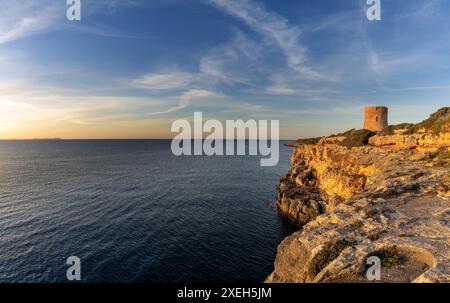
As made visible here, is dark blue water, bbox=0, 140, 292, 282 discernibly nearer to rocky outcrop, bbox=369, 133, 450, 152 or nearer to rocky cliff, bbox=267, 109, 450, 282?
rocky cliff, bbox=267, 109, 450, 282

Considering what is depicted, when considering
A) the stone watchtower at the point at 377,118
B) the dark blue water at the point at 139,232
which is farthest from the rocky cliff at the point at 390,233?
the stone watchtower at the point at 377,118

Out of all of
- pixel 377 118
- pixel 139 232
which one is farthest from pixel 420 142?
pixel 139 232

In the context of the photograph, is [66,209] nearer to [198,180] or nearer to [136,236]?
[136,236]

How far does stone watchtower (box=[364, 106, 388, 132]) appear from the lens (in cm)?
6838

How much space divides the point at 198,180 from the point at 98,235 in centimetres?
5444

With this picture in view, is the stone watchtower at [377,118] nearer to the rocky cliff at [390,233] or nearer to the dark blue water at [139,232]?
the dark blue water at [139,232]

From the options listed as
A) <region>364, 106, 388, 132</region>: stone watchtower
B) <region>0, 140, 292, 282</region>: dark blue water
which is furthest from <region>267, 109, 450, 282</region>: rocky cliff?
<region>364, 106, 388, 132</region>: stone watchtower

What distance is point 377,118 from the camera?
68438mm

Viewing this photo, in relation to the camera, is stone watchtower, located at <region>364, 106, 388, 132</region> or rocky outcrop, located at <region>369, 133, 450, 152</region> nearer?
rocky outcrop, located at <region>369, 133, 450, 152</region>

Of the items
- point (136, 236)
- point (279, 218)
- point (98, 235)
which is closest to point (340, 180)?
point (279, 218)

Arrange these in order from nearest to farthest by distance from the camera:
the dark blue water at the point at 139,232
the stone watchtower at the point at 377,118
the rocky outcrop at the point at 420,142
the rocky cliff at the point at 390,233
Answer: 1. the rocky cliff at the point at 390,233
2. the rocky outcrop at the point at 420,142
3. the dark blue water at the point at 139,232
4. the stone watchtower at the point at 377,118

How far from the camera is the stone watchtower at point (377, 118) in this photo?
68.4 metres

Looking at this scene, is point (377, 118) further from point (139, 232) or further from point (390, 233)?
point (390, 233)

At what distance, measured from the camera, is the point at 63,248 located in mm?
42562
